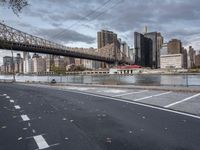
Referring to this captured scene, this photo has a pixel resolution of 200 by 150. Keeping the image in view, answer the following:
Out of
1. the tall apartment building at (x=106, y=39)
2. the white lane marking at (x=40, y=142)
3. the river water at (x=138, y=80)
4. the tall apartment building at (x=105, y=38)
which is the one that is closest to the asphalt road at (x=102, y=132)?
the white lane marking at (x=40, y=142)

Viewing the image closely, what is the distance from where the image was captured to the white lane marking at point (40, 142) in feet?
21.7

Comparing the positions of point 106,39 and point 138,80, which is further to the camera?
point 106,39

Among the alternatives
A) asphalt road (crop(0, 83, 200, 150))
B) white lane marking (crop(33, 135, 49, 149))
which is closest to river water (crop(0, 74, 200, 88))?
asphalt road (crop(0, 83, 200, 150))

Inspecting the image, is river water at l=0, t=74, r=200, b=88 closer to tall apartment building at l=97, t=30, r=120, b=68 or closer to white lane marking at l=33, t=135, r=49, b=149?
white lane marking at l=33, t=135, r=49, b=149

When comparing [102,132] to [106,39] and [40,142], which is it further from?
[106,39]

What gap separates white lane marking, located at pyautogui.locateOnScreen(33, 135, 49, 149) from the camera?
21.7 feet

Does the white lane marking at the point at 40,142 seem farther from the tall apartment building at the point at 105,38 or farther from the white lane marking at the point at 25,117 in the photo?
the tall apartment building at the point at 105,38

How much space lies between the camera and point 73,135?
7598 mm

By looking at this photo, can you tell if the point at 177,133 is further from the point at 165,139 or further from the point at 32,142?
the point at 32,142

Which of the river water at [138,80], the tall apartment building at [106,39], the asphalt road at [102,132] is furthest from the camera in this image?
the tall apartment building at [106,39]

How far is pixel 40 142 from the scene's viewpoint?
22.9ft

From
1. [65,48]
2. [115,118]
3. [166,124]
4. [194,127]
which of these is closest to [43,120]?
[115,118]

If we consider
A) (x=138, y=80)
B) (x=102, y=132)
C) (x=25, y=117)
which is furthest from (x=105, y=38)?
(x=102, y=132)

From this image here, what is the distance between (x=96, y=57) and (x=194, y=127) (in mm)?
107781
